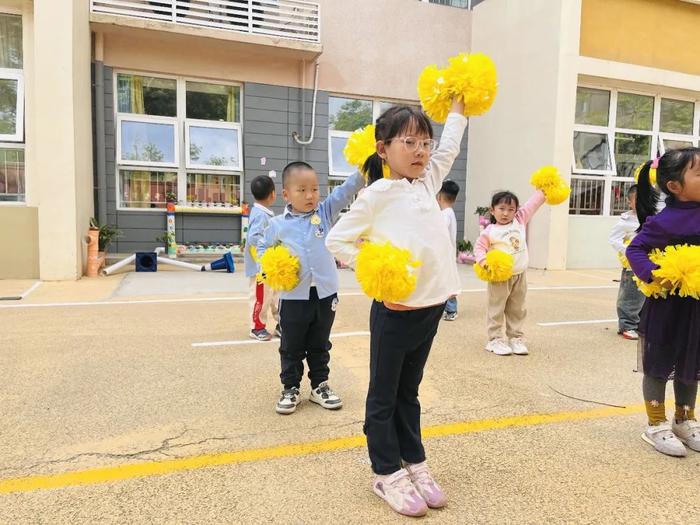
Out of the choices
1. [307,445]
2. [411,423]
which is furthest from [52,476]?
[411,423]

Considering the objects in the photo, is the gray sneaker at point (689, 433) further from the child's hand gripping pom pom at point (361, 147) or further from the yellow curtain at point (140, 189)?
the yellow curtain at point (140, 189)

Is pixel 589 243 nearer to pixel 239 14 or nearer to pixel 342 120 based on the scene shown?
pixel 342 120

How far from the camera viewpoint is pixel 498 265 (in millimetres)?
4617

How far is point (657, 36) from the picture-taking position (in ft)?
39.8

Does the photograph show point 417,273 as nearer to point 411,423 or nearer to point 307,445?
point 411,423

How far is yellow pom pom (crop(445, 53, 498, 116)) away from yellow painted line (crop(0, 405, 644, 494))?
1.91m

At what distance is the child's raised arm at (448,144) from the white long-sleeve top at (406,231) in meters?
0.18

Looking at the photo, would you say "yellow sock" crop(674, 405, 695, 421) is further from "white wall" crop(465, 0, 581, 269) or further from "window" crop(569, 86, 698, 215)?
"window" crop(569, 86, 698, 215)

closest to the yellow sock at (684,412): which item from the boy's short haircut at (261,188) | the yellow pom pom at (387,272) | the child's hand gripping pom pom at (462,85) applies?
the yellow pom pom at (387,272)


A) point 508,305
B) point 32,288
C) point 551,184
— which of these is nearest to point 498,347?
Result: point 508,305

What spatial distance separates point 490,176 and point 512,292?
849cm

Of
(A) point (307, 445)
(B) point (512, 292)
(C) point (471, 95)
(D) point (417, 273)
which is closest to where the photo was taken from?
(D) point (417, 273)

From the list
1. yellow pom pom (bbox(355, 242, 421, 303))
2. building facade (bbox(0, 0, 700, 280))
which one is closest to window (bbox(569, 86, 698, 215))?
building facade (bbox(0, 0, 700, 280))

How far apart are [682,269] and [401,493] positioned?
1785 millimetres
